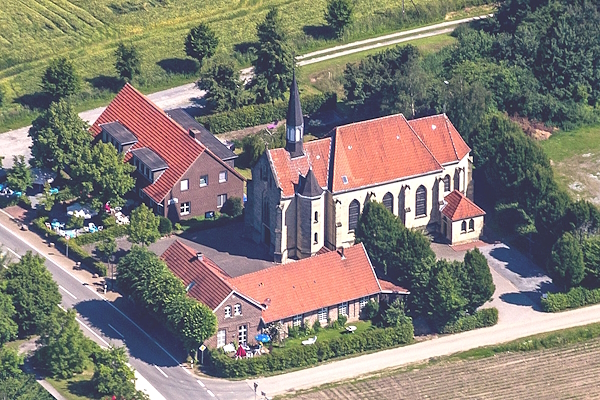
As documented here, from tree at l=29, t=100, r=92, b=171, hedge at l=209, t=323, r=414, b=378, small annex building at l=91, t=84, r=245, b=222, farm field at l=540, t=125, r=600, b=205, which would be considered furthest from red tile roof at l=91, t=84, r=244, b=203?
farm field at l=540, t=125, r=600, b=205

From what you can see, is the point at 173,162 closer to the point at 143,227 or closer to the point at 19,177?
the point at 143,227

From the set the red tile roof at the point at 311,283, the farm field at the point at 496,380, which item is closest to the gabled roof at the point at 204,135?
the red tile roof at the point at 311,283

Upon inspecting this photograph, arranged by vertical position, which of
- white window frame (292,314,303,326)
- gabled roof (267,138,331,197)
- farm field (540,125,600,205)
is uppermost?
gabled roof (267,138,331,197)

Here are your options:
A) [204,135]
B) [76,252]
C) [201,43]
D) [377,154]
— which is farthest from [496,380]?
[201,43]

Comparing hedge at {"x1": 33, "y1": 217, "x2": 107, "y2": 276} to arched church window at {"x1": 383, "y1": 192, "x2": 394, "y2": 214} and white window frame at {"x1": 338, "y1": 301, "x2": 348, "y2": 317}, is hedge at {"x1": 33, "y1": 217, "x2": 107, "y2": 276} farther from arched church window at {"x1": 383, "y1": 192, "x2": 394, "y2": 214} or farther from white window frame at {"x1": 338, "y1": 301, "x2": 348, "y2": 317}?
arched church window at {"x1": 383, "y1": 192, "x2": 394, "y2": 214}

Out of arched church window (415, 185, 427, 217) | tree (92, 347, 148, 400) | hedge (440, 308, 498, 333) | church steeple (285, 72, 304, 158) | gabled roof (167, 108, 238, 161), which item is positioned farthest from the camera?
gabled roof (167, 108, 238, 161)

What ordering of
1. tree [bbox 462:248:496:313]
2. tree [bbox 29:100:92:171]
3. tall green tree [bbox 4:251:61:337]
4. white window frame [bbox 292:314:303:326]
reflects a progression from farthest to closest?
tree [bbox 29:100:92:171], tree [bbox 462:248:496:313], white window frame [bbox 292:314:303:326], tall green tree [bbox 4:251:61:337]
